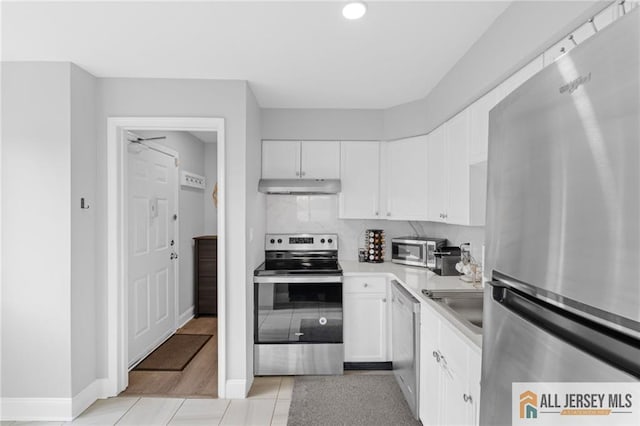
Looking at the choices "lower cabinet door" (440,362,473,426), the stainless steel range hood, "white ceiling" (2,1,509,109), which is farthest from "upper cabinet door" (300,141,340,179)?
"lower cabinet door" (440,362,473,426)

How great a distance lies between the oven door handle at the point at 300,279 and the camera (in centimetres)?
297

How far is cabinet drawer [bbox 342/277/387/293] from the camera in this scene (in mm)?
3098

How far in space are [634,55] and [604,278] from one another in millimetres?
317

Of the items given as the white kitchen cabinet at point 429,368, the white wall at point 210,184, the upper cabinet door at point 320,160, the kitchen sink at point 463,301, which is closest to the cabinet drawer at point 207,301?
the white wall at point 210,184

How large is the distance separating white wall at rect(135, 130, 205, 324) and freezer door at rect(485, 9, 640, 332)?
12.4 feet

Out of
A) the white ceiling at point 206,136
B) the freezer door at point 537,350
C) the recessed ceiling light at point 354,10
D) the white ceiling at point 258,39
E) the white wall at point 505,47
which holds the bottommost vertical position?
the freezer door at point 537,350

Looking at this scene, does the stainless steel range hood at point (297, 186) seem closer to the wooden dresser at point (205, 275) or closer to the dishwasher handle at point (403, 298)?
the dishwasher handle at point (403, 298)

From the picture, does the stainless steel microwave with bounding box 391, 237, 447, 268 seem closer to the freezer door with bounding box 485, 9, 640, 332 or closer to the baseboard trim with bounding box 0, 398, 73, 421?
the freezer door with bounding box 485, 9, 640, 332

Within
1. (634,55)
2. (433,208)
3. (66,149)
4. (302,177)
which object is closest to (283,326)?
(302,177)

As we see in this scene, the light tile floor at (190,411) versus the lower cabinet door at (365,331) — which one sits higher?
the lower cabinet door at (365,331)

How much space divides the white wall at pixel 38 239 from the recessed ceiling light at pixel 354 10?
77.5 inches

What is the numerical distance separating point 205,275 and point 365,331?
2.48 meters

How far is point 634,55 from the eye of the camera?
48 cm

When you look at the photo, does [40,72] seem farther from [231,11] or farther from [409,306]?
[409,306]
